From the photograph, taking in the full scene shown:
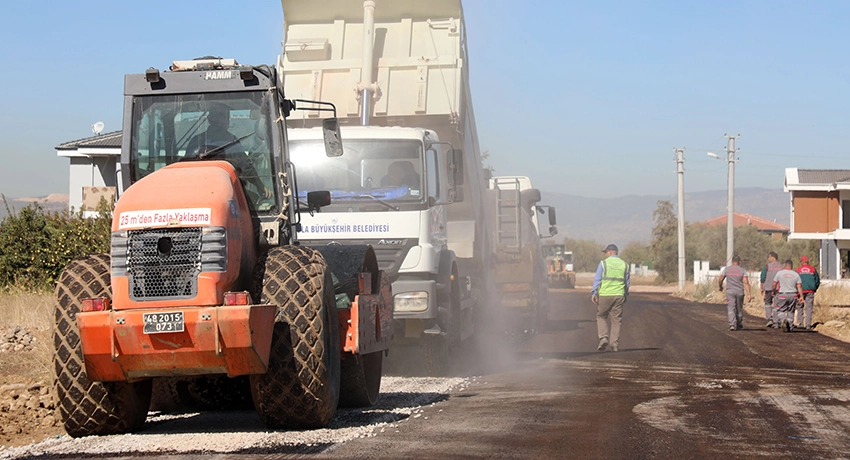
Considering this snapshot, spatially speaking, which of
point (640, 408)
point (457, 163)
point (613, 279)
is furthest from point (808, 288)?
point (640, 408)

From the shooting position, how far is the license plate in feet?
21.4

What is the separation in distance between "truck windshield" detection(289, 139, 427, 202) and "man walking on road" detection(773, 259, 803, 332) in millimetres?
12448

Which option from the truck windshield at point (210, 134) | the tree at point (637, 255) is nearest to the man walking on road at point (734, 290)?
the truck windshield at point (210, 134)

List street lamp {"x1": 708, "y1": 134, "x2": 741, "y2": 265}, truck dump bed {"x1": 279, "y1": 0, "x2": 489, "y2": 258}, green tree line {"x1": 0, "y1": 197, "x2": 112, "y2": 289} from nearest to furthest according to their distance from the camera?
truck dump bed {"x1": 279, "y1": 0, "x2": 489, "y2": 258}, green tree line {"x1": 0, "y1": 197, "x2": 112, "y2": 289}, street lamp {"x1": 708, "y1": 134, "x2": 741, "y2": 265}

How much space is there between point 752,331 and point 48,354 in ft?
48.3

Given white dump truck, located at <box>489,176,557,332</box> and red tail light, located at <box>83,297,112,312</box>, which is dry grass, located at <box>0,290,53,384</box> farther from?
white dump truck, located at <box>489,176,557,332</box>

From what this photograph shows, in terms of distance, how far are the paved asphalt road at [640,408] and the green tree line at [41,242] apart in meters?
8.57

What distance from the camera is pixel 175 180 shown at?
23.1 feet

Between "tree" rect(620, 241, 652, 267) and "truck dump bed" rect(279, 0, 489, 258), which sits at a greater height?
"truck dump bed" rect(279, 0, 489, 258)

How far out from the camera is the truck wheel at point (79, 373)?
690cm

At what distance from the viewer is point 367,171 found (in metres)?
11.7

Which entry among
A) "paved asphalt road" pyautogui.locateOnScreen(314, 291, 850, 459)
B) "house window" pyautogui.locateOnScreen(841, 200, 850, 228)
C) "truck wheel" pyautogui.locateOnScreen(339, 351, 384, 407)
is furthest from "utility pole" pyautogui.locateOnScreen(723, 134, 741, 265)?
"truck wheel" pyautogui.locateOnScreen(339, 351, 384, 407)

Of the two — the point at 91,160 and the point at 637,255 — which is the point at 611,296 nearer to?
the point at 91,160

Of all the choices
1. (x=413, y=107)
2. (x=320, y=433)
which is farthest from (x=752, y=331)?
(x=320, y=433)
